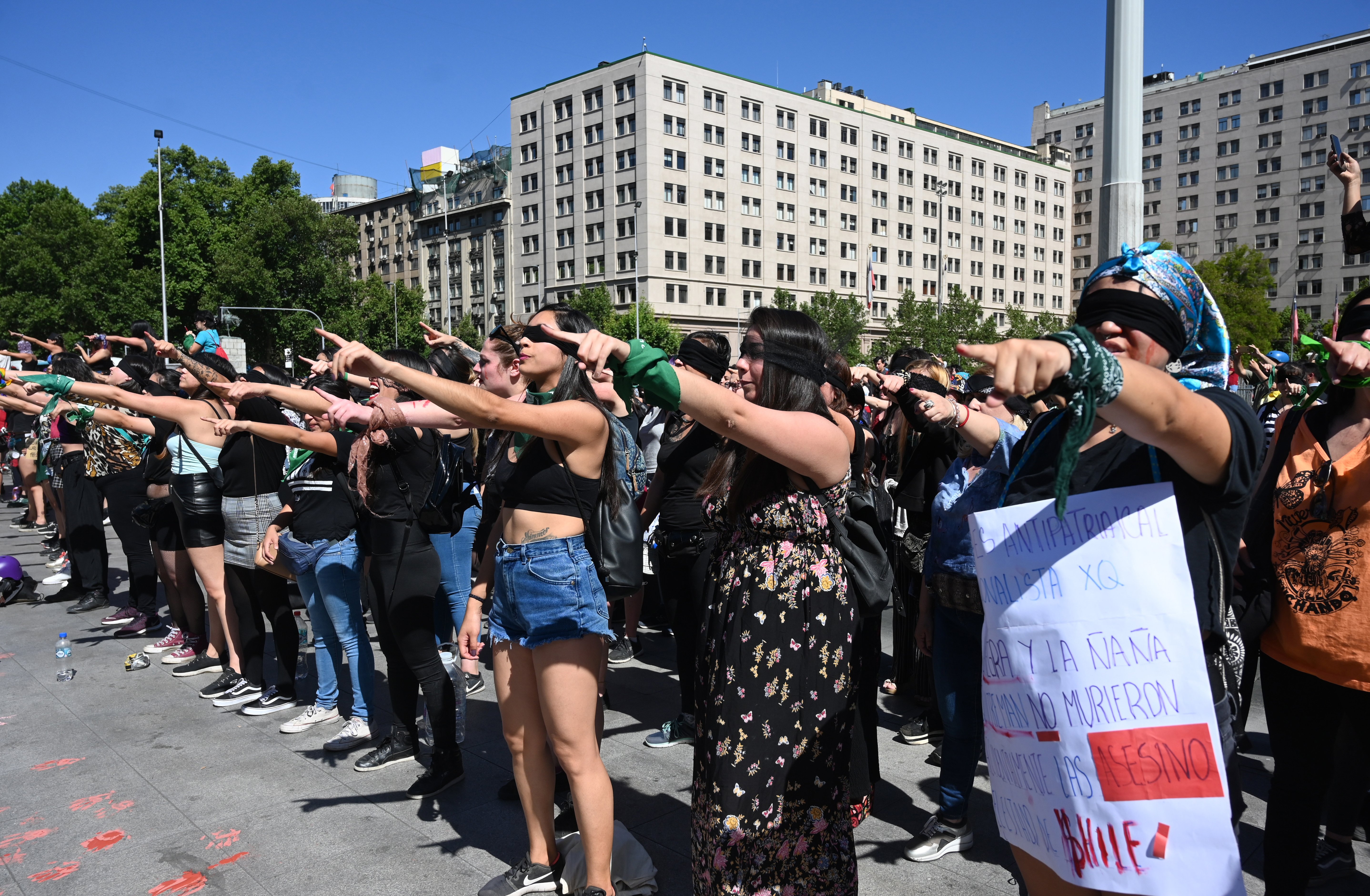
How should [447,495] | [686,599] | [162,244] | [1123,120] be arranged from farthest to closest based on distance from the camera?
[162,244]
[1123,120]
[686,599]
[447,495]

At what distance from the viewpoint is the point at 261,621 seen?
19.8 feet

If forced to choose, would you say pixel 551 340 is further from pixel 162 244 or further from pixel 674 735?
pixel 162 244

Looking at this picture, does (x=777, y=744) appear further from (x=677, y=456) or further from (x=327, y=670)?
(x=327, y=670)

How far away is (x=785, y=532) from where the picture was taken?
107 inches

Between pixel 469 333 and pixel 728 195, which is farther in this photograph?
pixel 469 333

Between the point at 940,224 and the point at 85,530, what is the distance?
84.2m

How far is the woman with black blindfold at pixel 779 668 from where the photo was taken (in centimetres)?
261

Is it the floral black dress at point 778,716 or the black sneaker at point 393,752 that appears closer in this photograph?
the floral black dress at point 778,716

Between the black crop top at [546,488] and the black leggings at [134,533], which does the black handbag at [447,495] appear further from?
the black leggings at [134,533]

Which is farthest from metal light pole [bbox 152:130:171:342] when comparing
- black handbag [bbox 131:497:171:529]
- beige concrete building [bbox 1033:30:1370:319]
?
beige concrete building [bbox 1033:30:1370:319]

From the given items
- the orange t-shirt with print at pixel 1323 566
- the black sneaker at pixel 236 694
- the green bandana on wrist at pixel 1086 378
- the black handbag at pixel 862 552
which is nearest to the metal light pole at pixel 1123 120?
the orange t-shirt with print at pixel 1323 566

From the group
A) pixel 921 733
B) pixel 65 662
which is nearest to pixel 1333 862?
pixel 921 733

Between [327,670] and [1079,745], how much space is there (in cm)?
473

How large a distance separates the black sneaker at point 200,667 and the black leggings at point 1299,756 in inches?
251
